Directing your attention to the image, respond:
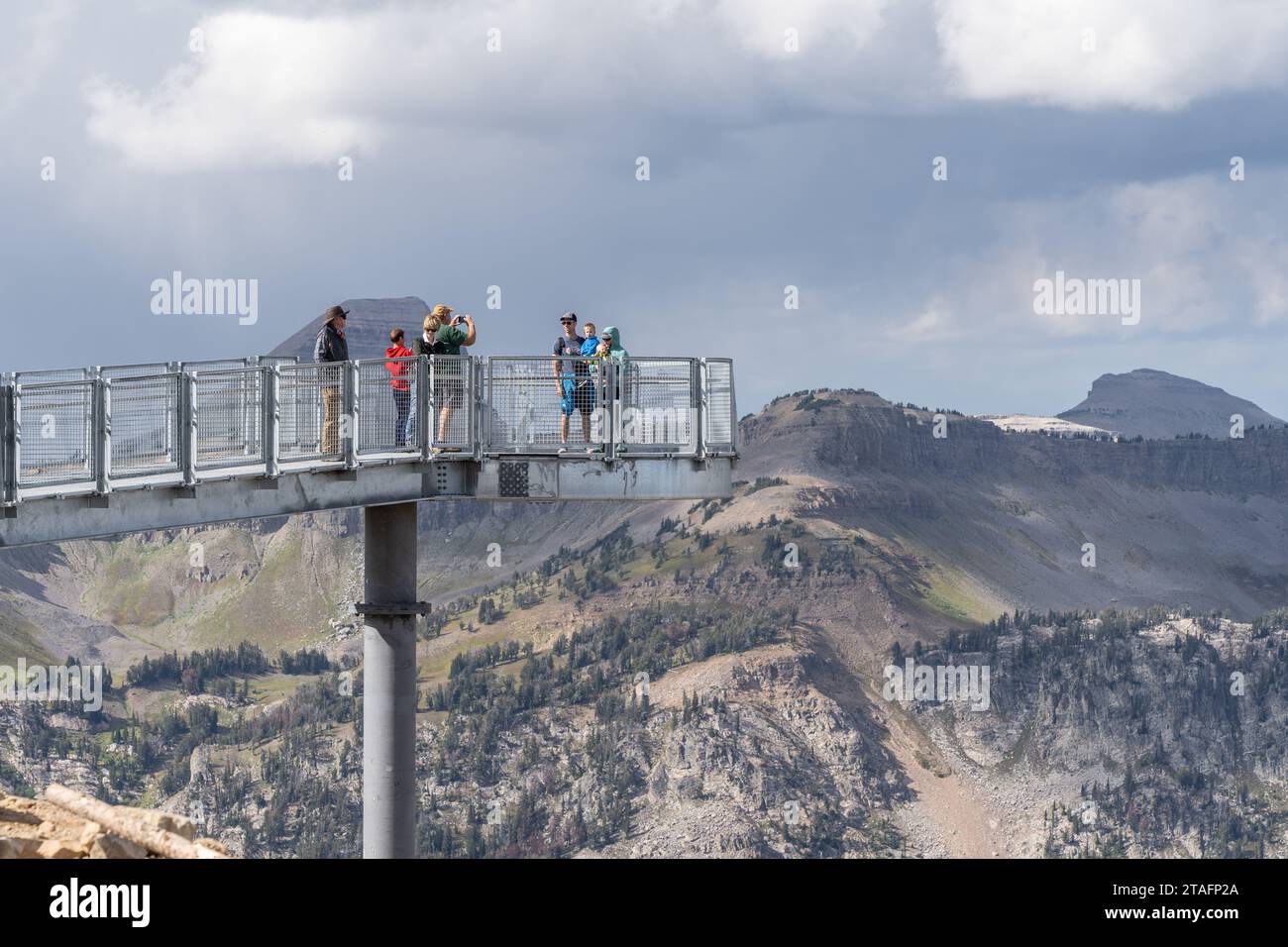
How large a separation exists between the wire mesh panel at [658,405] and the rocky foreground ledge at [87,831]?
46.2 feet

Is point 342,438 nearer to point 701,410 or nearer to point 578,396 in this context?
point 578,396

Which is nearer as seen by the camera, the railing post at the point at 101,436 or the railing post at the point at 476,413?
the railing post at the point at 101,436

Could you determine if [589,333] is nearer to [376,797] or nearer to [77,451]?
[376,797]

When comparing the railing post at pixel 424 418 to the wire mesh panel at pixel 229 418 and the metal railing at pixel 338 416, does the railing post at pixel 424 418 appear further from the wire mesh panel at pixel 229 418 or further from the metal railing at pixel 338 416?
the wire mesh panel at pixel 229 418

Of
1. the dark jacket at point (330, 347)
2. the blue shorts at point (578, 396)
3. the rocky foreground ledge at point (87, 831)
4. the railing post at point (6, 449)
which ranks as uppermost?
the dark jacket at point (330, 347)

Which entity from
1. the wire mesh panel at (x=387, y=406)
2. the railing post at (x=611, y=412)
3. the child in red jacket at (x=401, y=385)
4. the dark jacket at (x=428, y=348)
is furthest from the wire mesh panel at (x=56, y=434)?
the railing post at (x=611, y=412)

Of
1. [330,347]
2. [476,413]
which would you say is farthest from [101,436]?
[476,413]

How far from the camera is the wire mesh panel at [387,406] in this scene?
34344 millimetres

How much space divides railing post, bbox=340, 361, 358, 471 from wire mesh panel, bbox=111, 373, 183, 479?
16.9 feet

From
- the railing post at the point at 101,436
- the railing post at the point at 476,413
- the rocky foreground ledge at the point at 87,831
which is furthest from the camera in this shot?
the railing post at the point at 476,413

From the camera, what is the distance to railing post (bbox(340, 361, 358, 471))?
33219 millimetres

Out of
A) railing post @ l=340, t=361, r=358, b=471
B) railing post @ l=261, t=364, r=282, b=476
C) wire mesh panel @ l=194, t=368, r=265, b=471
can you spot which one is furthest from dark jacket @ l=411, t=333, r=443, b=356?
railing post @ l=261, t=364, r=282, b=476

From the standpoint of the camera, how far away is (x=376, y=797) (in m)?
39.5
